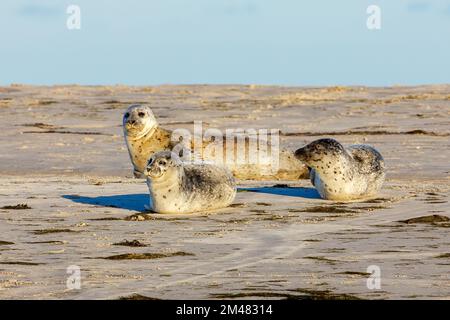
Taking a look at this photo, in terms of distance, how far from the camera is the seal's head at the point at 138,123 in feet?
51.0

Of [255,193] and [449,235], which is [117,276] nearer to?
[449,235]

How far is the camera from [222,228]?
1077cm

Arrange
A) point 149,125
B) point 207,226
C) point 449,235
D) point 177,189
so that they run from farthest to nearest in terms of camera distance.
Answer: point 149,125 → point 177,189 → point 207,226 → point 449,235

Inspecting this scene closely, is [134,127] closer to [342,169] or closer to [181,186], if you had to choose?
[342,169]

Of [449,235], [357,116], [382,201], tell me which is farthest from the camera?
[357,116]

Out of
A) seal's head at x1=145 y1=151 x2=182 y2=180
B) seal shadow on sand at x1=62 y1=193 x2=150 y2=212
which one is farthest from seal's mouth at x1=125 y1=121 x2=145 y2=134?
seal's head at x1=145 y1=151 x2=182 y2=180

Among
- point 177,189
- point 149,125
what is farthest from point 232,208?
point 149,125

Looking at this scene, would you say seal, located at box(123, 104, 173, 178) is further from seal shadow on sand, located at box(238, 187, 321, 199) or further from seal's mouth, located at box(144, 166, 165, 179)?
seal's mouth, located at box(144, 166, 165, 179)

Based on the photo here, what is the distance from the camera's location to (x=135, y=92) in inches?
1299

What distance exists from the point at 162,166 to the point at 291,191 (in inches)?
102

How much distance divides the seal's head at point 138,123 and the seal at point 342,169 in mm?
3234

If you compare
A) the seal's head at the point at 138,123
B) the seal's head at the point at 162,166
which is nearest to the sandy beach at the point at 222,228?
the seal's head at the point at 162,166

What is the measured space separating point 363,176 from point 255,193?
4.35ft

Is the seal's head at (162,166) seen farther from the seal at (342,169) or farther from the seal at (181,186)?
the seal at (342,169)
